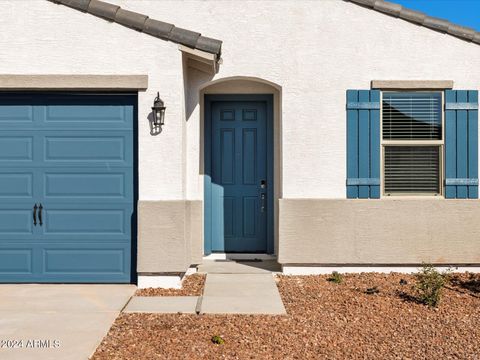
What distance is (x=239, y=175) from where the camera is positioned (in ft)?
26.5

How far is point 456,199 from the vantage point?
7.23m

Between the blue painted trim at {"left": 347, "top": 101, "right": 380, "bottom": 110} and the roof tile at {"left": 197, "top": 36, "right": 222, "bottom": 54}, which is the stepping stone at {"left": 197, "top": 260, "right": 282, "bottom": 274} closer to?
the blue painted trim at {"left": 347, "top": 101, "right": 380, "bottom": 110}

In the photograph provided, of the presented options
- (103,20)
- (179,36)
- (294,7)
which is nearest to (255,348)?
(179,36)

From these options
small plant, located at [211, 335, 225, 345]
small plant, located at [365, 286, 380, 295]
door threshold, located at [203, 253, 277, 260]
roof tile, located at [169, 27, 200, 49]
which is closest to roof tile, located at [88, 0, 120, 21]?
roof tile, located at [169, 27, 200, 49]

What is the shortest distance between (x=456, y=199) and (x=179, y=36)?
453 centimetres

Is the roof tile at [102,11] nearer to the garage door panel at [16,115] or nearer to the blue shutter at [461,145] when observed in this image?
the garage door panel at [16,115]

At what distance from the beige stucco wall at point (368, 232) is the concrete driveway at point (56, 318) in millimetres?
2430

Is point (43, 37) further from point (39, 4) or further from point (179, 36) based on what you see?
point (179, 36)

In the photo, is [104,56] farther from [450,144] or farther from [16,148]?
[450,144]

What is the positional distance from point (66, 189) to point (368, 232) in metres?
4.21

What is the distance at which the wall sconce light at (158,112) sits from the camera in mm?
6367

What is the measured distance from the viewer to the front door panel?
8.05 metres

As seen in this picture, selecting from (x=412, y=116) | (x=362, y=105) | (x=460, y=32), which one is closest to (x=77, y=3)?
(x=362, y=105)

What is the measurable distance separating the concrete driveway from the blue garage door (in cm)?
32
